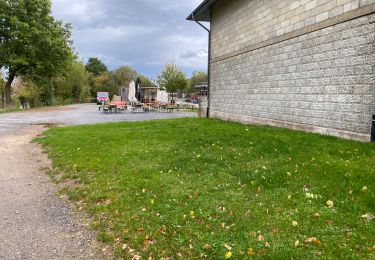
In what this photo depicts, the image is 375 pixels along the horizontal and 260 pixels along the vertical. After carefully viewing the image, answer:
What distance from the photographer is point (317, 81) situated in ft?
28.4

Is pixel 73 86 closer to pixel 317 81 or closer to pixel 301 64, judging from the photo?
pixel 301 64

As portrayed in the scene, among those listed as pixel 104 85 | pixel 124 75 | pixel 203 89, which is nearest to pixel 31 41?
pixel 203 89

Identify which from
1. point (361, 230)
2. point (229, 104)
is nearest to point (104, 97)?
point (229, 104)

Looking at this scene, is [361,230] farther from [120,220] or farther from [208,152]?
[208,152]

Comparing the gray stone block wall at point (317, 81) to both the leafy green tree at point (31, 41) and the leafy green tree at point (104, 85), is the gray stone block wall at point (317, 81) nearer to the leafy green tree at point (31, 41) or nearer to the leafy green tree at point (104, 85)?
the leafy green tree at point (31, 41)

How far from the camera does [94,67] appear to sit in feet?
287

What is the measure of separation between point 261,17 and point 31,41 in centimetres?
2790

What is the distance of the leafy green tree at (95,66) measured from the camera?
3425 inches

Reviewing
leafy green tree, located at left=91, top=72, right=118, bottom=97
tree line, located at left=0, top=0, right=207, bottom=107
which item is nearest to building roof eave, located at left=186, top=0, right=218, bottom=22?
tree line, located at left=0, top=0, right=207, bottom=107

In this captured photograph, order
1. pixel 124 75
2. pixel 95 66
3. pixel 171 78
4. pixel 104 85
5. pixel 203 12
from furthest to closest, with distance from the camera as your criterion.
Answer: pixel 95 66 < pixel 124 75 < pixel 104 85 < pixel 171 78 < pixel 203 12

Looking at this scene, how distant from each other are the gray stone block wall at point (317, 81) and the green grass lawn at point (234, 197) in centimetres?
84

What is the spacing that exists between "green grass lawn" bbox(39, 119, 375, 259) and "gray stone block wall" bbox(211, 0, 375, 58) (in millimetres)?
3311

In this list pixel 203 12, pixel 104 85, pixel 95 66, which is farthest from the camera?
pixel 95 66

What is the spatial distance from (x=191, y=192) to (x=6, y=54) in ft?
107
